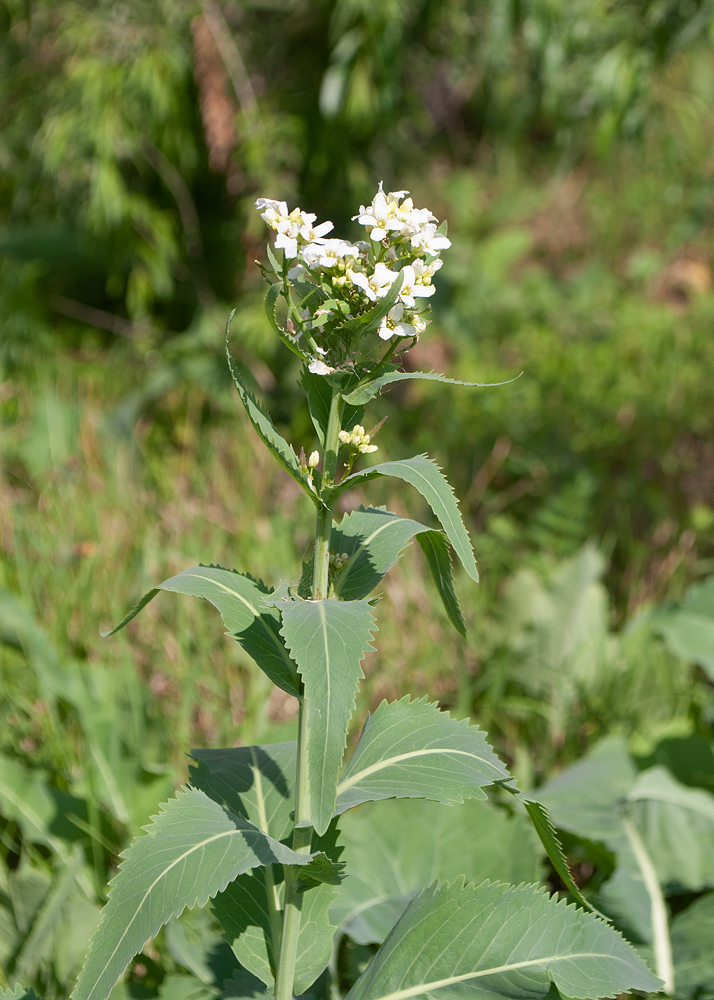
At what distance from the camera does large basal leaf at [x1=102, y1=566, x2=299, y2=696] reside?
100 centimetres

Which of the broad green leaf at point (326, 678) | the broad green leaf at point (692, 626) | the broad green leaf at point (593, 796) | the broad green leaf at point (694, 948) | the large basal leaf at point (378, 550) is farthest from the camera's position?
the broad green leaf at point (692, 626)

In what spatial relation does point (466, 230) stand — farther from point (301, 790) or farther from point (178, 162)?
point (301, 790)

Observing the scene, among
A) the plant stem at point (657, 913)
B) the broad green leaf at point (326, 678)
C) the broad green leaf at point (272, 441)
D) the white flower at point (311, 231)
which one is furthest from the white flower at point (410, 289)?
the plant stem at point (657, 913)

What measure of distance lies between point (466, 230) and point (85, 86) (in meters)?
3.45

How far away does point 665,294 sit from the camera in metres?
5.85

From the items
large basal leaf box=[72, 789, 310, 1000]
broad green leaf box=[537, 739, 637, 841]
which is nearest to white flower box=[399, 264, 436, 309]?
large basal leaf box=[72, 789, 310, 1000]

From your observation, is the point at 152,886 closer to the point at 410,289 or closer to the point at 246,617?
the point at 246,617

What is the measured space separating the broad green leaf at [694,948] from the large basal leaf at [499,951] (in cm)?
54

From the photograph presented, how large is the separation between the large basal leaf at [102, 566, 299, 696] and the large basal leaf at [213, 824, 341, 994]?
0.25 meters

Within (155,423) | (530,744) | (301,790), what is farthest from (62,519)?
(301,790)

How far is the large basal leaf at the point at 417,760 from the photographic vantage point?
962 millimetres

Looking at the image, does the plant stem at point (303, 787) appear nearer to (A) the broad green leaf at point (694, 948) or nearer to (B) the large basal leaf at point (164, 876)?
(B) the large basal leaf at point (164, 876)

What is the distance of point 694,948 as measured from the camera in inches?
59.5

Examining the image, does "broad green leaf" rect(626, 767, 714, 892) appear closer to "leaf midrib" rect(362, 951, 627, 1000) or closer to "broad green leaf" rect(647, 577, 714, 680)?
"broad green leaf" rect(647, 577, 714, 680)
